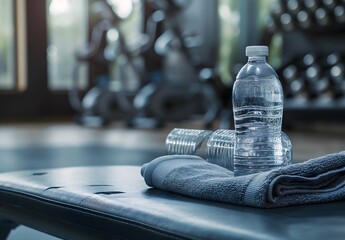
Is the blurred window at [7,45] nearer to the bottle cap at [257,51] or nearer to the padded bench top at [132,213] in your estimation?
the padded bench top at [132,213]

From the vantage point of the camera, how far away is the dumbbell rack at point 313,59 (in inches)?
181

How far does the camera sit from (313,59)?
4910 mm

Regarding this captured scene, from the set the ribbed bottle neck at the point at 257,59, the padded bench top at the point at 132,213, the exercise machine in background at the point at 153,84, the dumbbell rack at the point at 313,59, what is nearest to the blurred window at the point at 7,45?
the exercise machine in background at the point at 153,84

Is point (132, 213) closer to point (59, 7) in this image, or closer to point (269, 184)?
point (269, 184)

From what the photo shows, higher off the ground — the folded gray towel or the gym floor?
the folded gray towel

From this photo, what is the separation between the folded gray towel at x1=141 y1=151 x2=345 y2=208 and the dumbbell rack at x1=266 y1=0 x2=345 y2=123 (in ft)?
11.5

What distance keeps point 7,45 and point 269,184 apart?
554cm

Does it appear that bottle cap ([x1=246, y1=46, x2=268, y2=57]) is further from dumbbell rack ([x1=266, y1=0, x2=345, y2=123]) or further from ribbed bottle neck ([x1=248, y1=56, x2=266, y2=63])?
dumbbell rack ([x1=266, y1=0, x2=345, y2=123])

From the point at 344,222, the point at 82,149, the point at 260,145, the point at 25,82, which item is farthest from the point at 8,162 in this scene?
the point at 25,82

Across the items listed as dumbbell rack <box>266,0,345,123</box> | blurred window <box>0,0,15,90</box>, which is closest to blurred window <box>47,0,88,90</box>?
blurred window <box>0,0,15,90</box>

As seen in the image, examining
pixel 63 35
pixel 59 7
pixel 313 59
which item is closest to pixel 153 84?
pixel 313 59

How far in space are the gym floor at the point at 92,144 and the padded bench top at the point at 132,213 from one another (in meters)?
0.21

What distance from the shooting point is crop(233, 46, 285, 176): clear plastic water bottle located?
111cm

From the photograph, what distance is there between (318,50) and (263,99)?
413 centimetres
